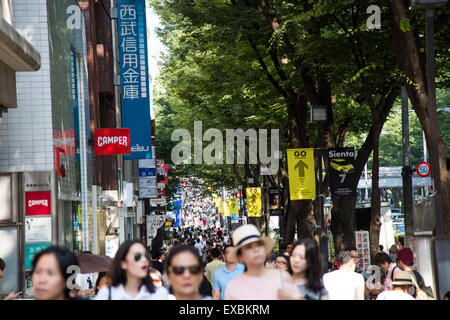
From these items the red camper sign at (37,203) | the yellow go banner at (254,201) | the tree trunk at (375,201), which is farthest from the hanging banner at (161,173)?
the red camper sign at (37,203)

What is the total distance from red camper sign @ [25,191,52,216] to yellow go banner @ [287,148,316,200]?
8.69m

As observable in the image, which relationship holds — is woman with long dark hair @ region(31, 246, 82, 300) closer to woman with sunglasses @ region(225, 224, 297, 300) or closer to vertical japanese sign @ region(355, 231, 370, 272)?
woman with sunglasses @ region(225, 224, 297, 300)

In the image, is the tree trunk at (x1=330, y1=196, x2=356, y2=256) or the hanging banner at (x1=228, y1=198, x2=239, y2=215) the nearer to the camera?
the tree trunk at (x1=330, y1=196, x2=356, y2=256)

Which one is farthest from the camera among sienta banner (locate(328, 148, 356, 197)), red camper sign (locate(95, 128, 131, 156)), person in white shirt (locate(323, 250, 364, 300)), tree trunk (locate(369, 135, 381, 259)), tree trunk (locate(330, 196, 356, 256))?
red camper sign (locate(95, 128, 131, 156))

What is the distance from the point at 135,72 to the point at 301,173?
25.8ft

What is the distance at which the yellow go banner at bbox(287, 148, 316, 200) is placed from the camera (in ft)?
72.4

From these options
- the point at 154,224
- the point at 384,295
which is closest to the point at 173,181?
the point at 154,224

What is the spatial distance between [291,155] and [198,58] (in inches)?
416

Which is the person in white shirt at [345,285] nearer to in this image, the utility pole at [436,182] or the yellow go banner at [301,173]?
the utility pole at [436,182]

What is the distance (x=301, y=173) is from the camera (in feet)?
72.7

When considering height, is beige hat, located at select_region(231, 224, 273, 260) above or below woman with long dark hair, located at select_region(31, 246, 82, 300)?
above

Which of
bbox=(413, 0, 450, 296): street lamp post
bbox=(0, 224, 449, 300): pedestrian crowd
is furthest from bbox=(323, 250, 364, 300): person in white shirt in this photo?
bbox=(413, 0, 450, 296): street lamp post
